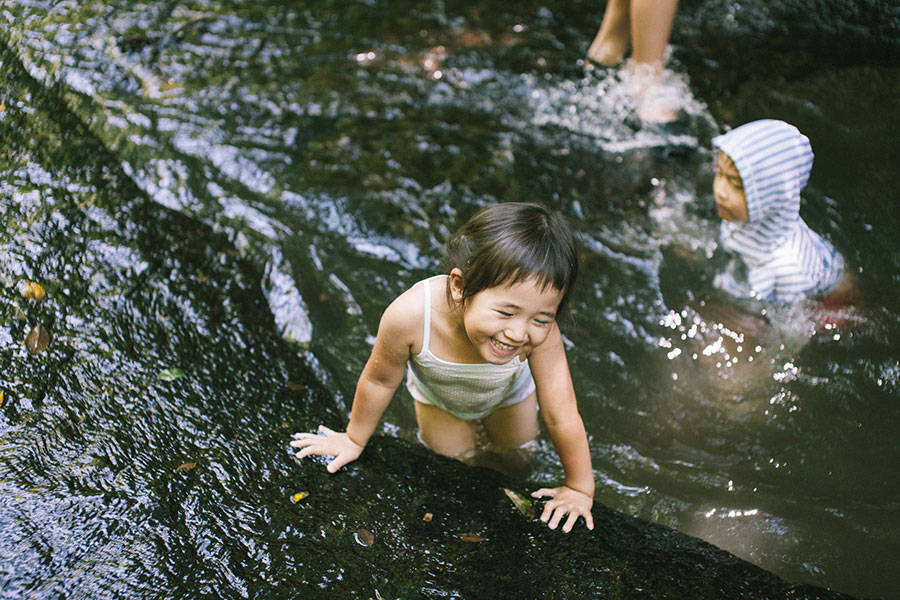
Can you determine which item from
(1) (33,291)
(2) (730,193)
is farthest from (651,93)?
(1) (33,291)

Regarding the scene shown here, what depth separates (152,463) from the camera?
234cm

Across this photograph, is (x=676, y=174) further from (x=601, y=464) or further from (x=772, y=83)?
(x=601, y=464)

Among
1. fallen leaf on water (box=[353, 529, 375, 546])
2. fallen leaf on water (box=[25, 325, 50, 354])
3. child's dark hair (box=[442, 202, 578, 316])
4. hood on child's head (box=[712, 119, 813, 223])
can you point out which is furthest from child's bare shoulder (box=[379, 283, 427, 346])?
hood on child's head (box=[712, 119, 813, 223])

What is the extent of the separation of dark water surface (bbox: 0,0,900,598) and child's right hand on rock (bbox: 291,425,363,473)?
111 mm

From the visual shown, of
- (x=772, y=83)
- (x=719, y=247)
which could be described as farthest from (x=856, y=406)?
(x=772, y=83)

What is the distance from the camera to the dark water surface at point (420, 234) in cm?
247

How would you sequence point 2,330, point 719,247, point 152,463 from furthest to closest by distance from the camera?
1. point 719,247
2. point 2,330
3. point 152,463

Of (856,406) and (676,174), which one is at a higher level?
(676,174)

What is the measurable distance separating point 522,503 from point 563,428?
1.00ft

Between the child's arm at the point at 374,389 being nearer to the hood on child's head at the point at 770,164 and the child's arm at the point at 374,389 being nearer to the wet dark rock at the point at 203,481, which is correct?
the wet dark rock at the point at 203,481

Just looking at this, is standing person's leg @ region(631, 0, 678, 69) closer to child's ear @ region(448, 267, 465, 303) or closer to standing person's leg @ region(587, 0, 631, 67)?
standing person's leg @ region(587, 0, 631, 67)

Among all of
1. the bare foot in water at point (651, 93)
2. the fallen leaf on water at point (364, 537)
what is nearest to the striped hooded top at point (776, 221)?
the bare foot in water at point (651, 93)

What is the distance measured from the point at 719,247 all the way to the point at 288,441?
2.80 meters

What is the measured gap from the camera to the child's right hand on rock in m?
2.60
